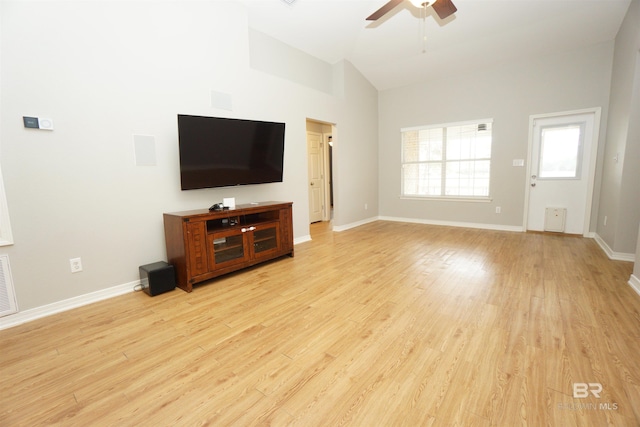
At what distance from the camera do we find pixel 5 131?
2.11 m

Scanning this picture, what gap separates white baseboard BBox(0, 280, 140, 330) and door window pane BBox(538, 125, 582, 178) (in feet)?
20.5

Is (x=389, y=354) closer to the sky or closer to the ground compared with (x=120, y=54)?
closer to the ground

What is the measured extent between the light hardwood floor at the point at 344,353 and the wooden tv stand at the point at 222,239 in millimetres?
220

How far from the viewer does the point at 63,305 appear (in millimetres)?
2426

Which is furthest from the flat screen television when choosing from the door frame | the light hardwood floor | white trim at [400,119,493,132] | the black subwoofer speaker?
the door frame

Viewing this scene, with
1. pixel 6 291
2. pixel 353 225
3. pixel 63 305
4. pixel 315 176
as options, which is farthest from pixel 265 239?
pixel 315 176

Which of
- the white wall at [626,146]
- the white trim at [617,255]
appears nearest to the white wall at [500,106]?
the white wall at [626,146]

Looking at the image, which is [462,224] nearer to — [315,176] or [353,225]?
[353,225]

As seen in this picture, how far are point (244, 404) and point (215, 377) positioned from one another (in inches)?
11.4

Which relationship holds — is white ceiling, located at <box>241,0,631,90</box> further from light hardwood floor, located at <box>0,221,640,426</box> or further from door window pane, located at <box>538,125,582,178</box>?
light hardwood floor, located at <box>0,221,640,426</box>

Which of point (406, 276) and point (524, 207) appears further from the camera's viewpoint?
point (524, 207)

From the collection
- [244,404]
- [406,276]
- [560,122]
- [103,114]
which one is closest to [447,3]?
[406,276]

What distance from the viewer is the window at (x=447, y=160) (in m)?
5.36

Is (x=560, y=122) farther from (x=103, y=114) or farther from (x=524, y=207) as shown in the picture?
(x=103, y=114)
